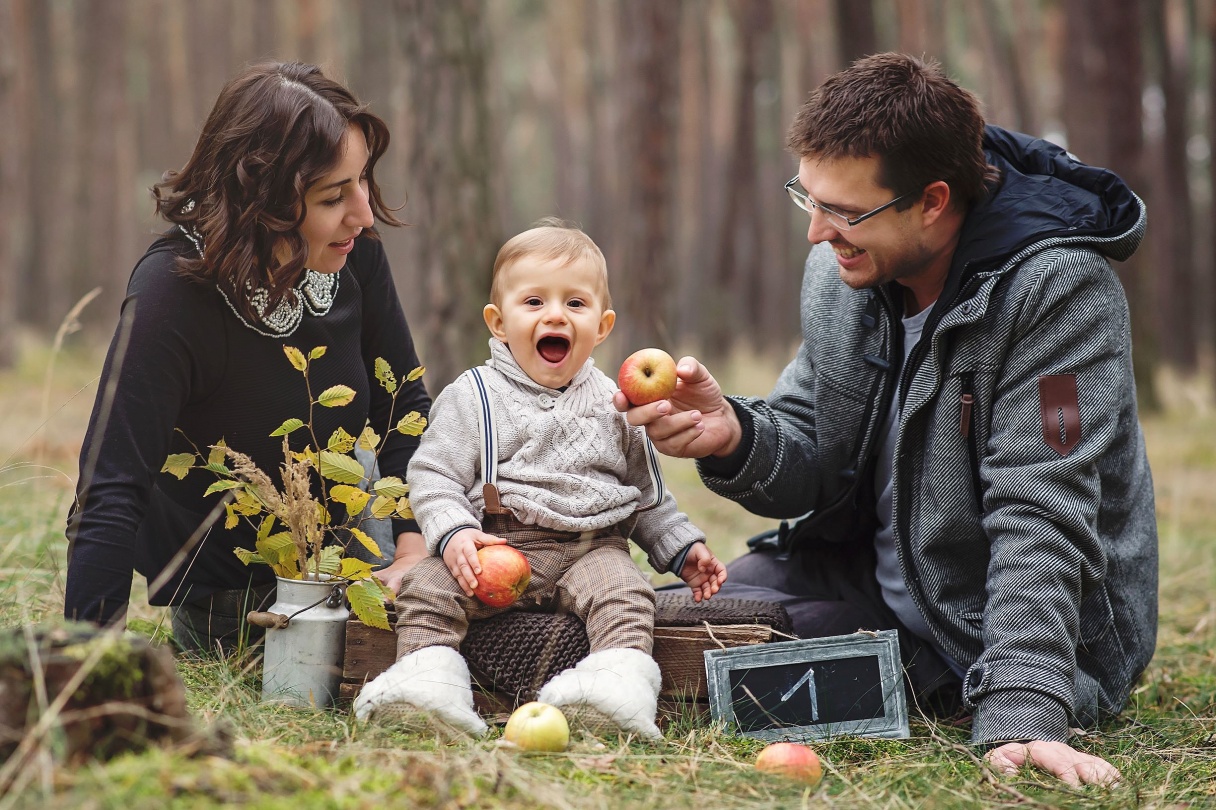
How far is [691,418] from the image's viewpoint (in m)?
3.10

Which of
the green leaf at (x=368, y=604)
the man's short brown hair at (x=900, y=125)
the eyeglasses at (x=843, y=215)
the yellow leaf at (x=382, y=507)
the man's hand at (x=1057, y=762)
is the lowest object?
the man's hand at (x=1057, y=762)

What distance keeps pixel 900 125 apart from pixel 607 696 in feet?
5.53

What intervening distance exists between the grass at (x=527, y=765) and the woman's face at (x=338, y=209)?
746 mm

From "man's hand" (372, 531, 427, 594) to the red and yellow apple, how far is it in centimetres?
116

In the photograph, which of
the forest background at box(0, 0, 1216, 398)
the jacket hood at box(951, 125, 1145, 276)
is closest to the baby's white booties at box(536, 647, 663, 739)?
the jacket hood at box(951, 125, 1145, 276)

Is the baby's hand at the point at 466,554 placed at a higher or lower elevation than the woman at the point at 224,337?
lower

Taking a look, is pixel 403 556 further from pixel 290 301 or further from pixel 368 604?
pixel 290 301

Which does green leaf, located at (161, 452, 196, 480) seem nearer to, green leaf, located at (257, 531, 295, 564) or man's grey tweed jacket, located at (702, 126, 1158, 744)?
green leaf, located at (257, 531, 295, 564)

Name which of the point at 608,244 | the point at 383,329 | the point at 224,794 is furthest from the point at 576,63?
the point at 224,794

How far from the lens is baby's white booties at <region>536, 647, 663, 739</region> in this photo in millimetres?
2635

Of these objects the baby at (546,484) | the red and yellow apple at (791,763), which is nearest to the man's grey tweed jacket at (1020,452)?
the baby at (546,484)

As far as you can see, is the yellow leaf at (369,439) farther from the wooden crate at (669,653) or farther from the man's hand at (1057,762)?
the man's hand at (1057,762)

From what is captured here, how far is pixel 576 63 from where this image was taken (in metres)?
26.4

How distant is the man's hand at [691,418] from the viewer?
3.00m
